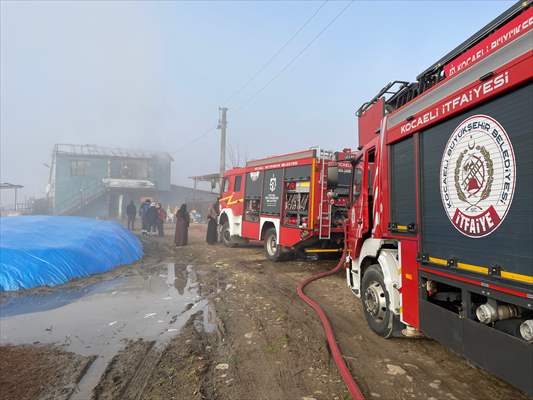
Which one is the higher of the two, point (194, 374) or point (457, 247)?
point (457, 247)

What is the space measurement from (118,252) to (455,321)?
870cm

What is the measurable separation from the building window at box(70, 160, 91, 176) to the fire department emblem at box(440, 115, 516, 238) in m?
37.0

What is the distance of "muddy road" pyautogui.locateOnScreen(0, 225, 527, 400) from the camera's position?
299 cm

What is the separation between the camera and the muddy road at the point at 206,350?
2.99 meters

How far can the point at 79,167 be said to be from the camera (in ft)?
111

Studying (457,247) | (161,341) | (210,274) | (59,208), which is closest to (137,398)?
(161,341)

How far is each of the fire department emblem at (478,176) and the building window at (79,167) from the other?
3695cm

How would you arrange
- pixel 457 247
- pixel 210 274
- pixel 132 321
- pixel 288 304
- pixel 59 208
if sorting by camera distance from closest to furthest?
pixel 457 247 → pixel 132 321 → pixel 288 304 → pixel 210 274 → pixel 59 208

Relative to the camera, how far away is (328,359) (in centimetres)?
353

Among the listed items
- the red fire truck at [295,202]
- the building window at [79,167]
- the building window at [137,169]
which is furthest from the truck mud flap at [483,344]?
the building window at [79,167]

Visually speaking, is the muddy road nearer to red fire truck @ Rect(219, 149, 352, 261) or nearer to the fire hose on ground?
the fire hose on ground

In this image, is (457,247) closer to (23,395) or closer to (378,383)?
(378,383)

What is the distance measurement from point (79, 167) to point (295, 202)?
31.9m

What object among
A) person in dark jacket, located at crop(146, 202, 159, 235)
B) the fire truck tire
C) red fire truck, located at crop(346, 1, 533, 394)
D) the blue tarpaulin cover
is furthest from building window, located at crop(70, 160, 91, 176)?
Answer: red fire truck, located at crop(346, 1, 533, 394)
